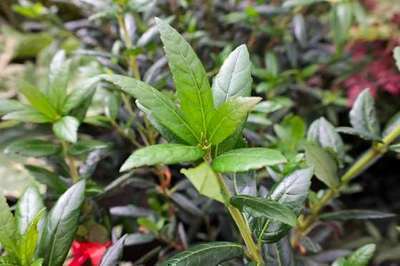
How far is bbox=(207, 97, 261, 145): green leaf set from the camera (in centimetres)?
54

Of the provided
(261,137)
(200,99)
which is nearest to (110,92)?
(261,137)

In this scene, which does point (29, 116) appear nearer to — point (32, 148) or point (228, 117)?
point (32, 148)

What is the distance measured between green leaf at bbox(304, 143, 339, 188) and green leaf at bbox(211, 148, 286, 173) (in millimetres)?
245

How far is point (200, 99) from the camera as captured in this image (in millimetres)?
577

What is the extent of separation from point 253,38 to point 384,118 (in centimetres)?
61

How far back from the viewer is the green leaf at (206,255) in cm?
61

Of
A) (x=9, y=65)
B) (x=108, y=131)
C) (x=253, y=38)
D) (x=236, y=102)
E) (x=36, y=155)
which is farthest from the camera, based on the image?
(x=9, y=65)

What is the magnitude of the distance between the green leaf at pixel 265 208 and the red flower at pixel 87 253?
0.30m

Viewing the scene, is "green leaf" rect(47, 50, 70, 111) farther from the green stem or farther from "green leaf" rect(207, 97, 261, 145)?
the green stem

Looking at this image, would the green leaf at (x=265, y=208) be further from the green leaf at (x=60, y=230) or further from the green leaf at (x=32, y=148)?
the green leaf at (x=32, y=148)

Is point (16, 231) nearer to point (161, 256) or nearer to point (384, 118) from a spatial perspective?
point (161, 256)

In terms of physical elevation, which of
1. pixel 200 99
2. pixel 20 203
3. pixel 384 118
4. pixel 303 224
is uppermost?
pixel 200 99

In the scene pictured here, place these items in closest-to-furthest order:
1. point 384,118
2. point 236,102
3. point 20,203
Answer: point 236,102, point 20,203, point 384,118

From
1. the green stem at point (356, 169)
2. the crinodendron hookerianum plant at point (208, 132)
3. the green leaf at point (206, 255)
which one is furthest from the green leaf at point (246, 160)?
the green stem at point (356, 169)
